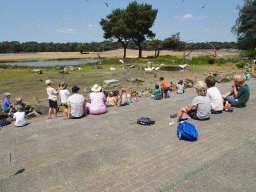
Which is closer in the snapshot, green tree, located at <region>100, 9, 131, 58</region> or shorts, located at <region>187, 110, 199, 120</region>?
shorts, located at <region>187, 110, 199, 120</region>

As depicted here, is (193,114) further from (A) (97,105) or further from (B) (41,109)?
(B) (41,109)

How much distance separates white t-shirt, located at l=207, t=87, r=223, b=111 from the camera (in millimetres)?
5699

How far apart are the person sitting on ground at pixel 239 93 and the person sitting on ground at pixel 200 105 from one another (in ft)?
6.46

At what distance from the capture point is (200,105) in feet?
16.9

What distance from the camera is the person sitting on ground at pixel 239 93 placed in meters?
6.30

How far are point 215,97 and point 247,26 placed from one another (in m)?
43.8

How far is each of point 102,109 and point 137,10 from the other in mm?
42375

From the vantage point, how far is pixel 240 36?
137 ft

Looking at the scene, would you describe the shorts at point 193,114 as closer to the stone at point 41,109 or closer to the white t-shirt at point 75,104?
the white t-shirt at point 75,104

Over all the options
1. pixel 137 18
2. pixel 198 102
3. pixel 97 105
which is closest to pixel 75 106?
pixel 97 105

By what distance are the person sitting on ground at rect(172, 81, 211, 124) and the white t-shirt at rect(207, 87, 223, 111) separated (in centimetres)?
67

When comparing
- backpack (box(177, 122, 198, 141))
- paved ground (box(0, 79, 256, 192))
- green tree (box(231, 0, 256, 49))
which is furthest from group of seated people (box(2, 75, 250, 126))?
green tree (box(231, 0, 256, 49))

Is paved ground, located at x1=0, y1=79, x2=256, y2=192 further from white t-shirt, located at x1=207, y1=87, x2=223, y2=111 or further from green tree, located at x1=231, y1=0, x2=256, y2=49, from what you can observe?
green tree, located at x1=231, y1=0, x2=256, y2=49

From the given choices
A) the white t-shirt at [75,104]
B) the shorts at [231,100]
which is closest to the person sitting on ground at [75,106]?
the white t-shirt at [75,104]
